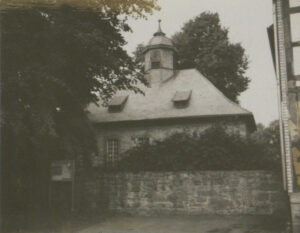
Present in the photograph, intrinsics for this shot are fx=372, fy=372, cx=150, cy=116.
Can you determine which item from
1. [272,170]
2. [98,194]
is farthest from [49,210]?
[272,170]

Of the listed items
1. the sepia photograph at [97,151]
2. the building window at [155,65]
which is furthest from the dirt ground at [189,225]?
the building window at [155,65]

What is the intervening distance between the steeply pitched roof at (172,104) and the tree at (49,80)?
705cm

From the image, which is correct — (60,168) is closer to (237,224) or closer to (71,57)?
(71,57)

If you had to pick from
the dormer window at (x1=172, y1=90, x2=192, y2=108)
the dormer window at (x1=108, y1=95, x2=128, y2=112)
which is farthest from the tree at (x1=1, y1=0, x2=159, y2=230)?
the dormer window at (x1=108, y1=95, x2=128, y2=112)

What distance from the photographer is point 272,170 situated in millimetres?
13977

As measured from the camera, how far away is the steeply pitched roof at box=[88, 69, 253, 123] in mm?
21844

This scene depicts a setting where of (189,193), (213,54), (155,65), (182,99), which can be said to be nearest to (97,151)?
(189,193)

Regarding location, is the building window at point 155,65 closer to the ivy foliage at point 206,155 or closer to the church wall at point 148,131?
the church wall at point 148,131

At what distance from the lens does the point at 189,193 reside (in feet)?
48.4

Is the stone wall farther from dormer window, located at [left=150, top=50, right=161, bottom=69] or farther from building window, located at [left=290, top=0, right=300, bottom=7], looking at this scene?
dormer window, located at [left=150, top=50, right=161, bottom=69]

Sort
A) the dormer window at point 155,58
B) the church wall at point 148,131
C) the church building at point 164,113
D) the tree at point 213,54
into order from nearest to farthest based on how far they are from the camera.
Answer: the church wall at point 148,131 < the church building at point 164,113 < the dormer window at point 155,58 < the tree at point 213,54

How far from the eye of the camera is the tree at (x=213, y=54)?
97.4 feet

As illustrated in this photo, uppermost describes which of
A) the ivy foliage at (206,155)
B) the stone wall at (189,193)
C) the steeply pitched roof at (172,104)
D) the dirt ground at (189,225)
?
the steeply pitched roof at (172,104)

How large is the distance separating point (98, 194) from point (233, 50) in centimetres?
1888
